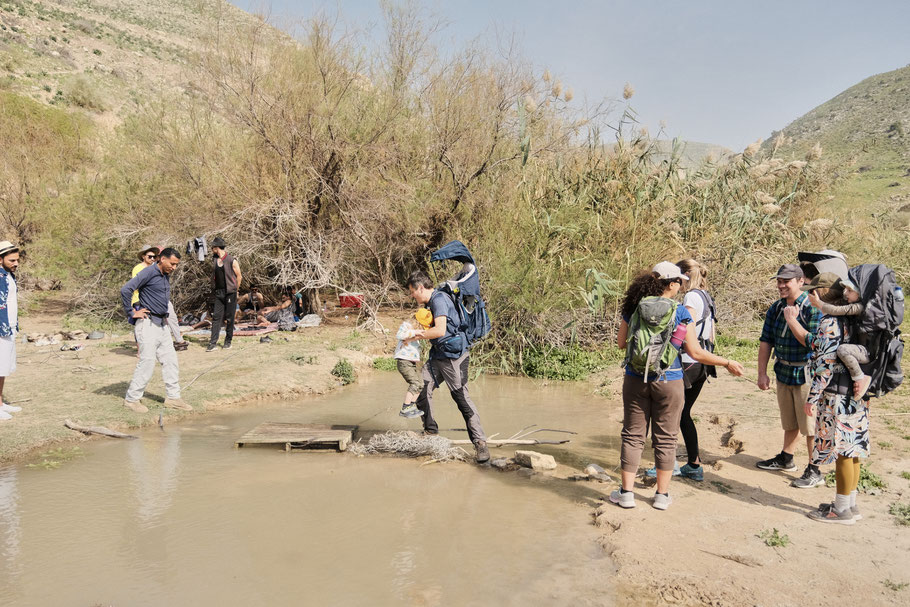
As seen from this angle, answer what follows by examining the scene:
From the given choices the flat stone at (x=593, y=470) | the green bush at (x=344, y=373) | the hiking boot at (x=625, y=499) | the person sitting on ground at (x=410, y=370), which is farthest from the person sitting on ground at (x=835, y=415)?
the green bush at (x=344, y=373)

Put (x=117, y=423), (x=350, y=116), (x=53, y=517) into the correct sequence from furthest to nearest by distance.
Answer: (x=350, y=116) → (x=117, y=423) → (x=53, y=517)

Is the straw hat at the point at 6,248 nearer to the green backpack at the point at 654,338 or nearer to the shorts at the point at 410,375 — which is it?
the shorts at the point at 410,375

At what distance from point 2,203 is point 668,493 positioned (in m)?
18.1

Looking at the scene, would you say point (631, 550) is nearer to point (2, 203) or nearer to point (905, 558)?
point (905, 558)

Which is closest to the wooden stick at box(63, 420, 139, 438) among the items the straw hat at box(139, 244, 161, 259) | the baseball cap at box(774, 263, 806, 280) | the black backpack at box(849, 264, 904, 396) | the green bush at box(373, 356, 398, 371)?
the straw hat at box(139, 244, 161, 259)

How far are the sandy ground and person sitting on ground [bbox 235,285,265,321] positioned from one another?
3906 millimetres

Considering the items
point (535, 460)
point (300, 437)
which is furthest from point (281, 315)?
point (535, 460)

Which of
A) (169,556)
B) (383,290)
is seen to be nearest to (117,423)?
(169,556)

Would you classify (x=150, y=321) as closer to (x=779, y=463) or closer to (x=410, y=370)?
(x=410, y=370)

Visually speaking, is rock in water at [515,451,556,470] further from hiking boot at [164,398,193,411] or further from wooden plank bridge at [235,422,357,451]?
hiking boot at [164,398,193,411]

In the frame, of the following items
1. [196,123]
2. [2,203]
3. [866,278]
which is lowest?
[866,278]

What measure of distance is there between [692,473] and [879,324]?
204 cm

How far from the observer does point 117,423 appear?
23.0 ft

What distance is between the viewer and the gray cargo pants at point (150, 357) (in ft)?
23.2
